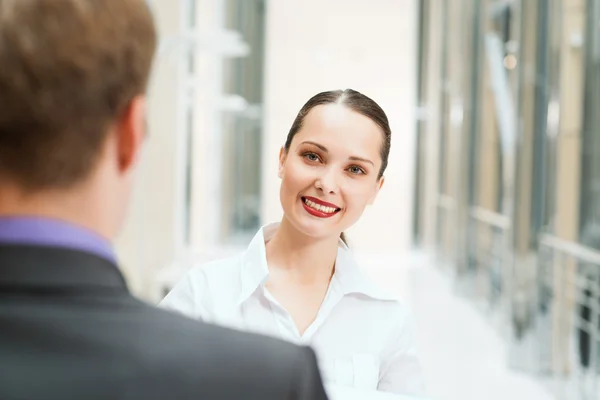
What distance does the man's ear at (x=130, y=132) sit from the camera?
17.5 inches

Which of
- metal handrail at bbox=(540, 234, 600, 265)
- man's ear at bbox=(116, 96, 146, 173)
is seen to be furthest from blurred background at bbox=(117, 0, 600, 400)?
man's ear at bbox=(116, 96, 146, 173)

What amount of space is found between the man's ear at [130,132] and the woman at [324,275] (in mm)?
287

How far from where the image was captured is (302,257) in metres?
0.78

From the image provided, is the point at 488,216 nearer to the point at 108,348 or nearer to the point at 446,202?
the point at 446,202

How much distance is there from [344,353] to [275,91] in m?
5.89

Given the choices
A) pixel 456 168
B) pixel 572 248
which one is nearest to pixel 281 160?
pixel 572 248

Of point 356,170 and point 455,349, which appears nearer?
point 356,170

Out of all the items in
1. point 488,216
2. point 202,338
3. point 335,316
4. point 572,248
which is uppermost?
point 202,338

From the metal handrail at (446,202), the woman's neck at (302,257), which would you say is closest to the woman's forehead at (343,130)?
the woman's neck at (302,257)

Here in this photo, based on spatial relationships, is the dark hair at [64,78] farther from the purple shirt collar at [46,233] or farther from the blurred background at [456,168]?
the blurred background at [456,168]

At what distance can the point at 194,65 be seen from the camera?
4562 mm

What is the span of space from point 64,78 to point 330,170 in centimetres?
36

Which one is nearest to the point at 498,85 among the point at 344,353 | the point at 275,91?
the point at 275,91

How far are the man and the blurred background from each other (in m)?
0.38
